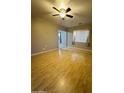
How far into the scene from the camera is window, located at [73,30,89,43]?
8841 mm

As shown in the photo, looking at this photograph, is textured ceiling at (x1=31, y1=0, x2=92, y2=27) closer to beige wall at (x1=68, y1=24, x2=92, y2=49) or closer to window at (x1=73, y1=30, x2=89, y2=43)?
beige wall at (x1=68, y1=24, x2=92, y2=49)

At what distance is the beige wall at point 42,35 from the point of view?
5797mm

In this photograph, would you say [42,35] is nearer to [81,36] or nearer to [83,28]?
[83,28]

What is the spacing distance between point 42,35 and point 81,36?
13.7ft

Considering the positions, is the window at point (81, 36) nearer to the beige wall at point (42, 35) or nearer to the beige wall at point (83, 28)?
the beige wall at point (83, 28)

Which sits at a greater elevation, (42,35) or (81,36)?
(81,36)

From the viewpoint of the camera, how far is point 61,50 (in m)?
8.60

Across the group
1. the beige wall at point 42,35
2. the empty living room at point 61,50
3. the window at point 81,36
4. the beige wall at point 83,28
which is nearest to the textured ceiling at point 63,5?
the empty living room at point 61,50

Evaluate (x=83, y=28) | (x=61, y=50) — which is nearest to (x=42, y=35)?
(x=61, y=50)
